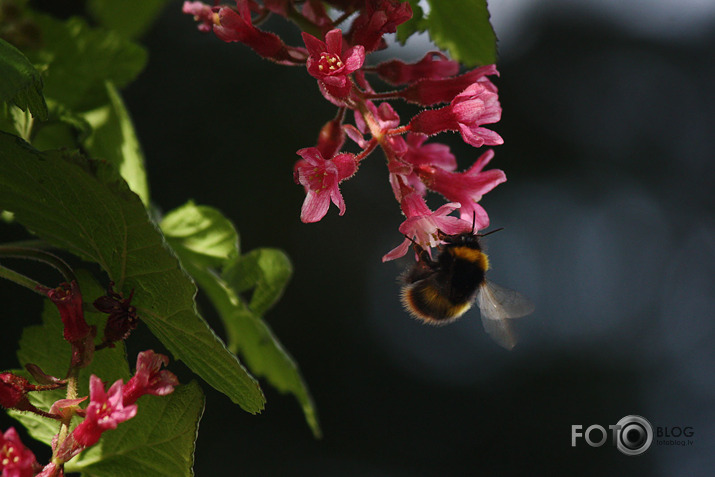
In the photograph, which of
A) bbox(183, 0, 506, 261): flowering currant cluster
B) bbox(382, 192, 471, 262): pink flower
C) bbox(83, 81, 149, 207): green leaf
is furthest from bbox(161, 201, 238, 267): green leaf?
bbox(382, 192, 471, 262): pink flower

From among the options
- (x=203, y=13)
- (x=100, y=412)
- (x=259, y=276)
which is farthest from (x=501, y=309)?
(x=100, y=412)

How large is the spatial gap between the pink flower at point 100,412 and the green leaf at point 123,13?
1.72 metres

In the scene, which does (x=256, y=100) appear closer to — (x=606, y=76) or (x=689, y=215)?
(x=606, y=76)

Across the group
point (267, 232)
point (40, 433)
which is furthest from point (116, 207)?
point (267, 232)

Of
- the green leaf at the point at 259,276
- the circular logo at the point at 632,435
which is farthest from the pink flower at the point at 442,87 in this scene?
the circular logo at the point at 632,435

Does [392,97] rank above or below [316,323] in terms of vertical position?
above

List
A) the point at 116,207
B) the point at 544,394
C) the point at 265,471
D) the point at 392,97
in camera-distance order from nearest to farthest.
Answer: the point at 116,207
the point at 392,97
the point at 265,471
the point at 544,394

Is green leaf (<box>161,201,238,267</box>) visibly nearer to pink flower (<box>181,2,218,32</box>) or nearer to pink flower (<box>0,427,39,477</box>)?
pink flower (<box>181,2,218,32</box>)

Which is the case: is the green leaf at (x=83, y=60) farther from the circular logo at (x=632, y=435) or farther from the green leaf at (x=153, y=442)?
the circular logo at (x=632, y=435)

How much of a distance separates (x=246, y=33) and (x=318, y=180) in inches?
13.7

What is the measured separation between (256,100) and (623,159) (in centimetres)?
681

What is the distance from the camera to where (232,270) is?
75.0 inches

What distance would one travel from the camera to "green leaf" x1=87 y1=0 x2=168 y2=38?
2.53m

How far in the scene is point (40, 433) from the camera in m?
1.42
